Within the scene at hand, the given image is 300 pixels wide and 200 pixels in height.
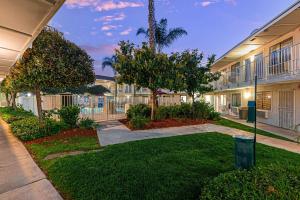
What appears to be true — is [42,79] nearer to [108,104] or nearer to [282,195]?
Answer: [108,104]

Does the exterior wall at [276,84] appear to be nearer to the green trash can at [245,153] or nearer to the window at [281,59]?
the window at [281,59]

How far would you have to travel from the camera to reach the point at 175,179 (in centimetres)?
409

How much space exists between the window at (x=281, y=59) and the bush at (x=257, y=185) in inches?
376

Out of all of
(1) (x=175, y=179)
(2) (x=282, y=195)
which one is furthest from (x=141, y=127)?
(2) (x=282, y=195)

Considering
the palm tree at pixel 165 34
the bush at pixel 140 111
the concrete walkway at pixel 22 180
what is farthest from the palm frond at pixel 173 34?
the concrete walkway at pixel 22 180

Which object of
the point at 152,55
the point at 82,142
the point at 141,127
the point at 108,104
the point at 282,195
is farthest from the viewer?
the point at 108,104

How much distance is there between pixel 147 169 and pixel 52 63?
6.64m

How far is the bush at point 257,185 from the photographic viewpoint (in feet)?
9.16

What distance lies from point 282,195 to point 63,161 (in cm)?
481

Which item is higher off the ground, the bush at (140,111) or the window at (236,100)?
the window at (236,100)

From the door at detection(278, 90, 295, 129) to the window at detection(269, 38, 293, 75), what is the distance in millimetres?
1384

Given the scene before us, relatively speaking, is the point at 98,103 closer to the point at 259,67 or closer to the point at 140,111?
the point at 140,111

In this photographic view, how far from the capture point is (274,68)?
12422 mm

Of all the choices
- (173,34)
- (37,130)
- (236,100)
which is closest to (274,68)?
(236,100)
